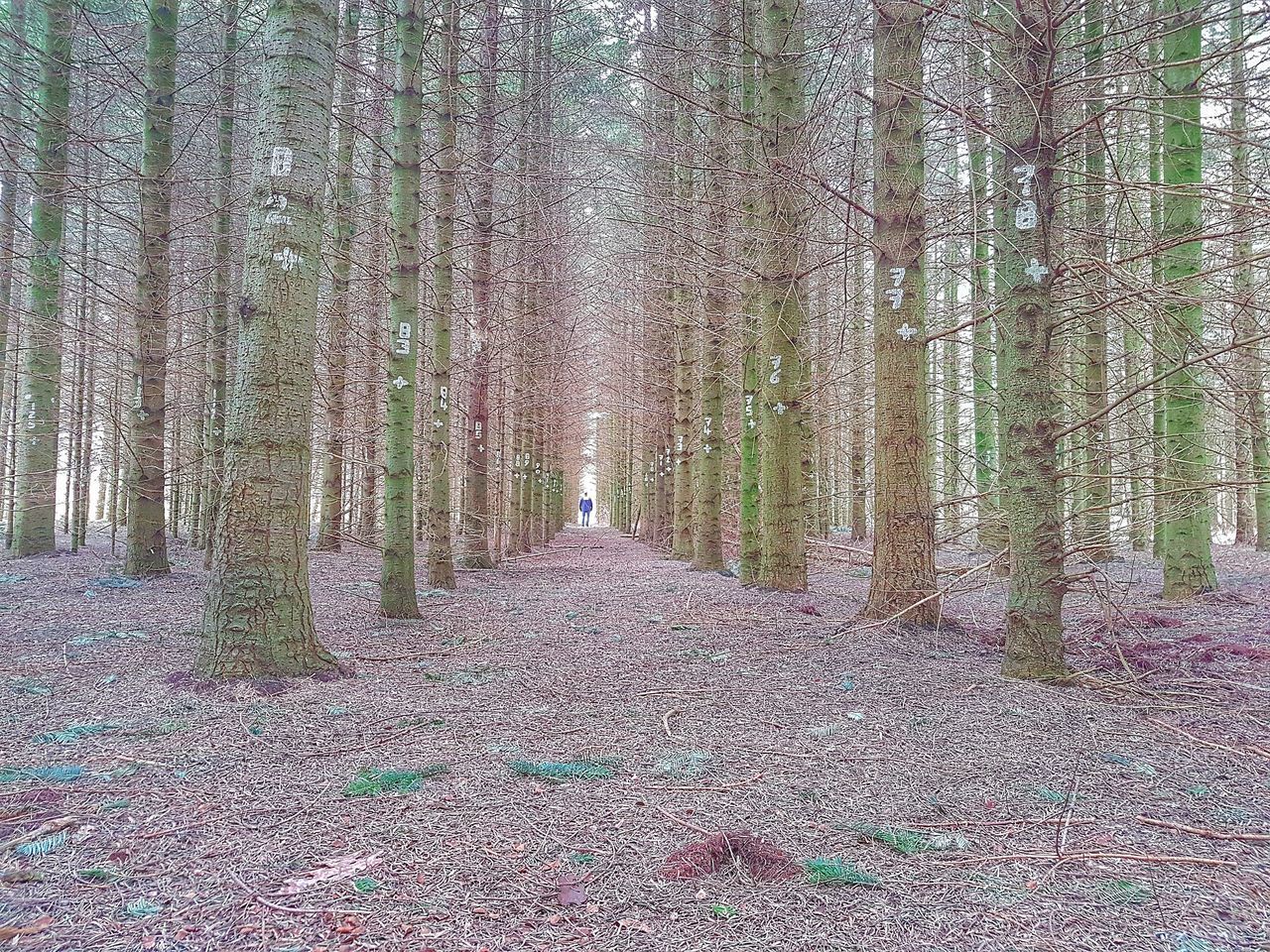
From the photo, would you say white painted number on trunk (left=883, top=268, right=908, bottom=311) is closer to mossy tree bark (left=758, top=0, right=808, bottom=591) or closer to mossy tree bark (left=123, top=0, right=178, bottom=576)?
mossy tree bark (left=758, top=0, right=808, bottom=591)

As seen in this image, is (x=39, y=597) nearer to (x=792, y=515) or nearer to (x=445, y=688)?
(x=445, y=688)

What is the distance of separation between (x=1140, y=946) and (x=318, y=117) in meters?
5.10

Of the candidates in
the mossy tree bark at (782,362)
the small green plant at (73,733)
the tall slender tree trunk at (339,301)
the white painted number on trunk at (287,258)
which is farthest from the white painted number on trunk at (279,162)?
the mossy tree bark at (782,362)

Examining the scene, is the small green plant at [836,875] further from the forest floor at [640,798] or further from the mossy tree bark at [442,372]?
the mossy tree bark at [442,372]

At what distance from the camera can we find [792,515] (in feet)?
25.3

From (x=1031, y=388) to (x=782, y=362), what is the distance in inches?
155

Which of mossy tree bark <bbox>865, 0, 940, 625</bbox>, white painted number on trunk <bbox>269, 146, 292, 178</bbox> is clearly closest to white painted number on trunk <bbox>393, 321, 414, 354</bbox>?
white painted number on trunk <bbox>269, 146, 292, 178</bbox>

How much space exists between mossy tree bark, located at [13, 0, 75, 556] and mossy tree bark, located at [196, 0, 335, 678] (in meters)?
6.92

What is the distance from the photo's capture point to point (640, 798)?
2.46 meters

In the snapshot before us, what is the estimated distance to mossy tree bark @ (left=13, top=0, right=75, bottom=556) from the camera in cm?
879

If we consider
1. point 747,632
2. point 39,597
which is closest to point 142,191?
point 39,597

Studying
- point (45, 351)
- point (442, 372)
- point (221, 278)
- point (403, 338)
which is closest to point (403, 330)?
point (403, 338)

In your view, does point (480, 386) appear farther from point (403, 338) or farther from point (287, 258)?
point (287, 258)

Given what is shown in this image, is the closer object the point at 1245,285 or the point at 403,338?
the point at 1245,285
